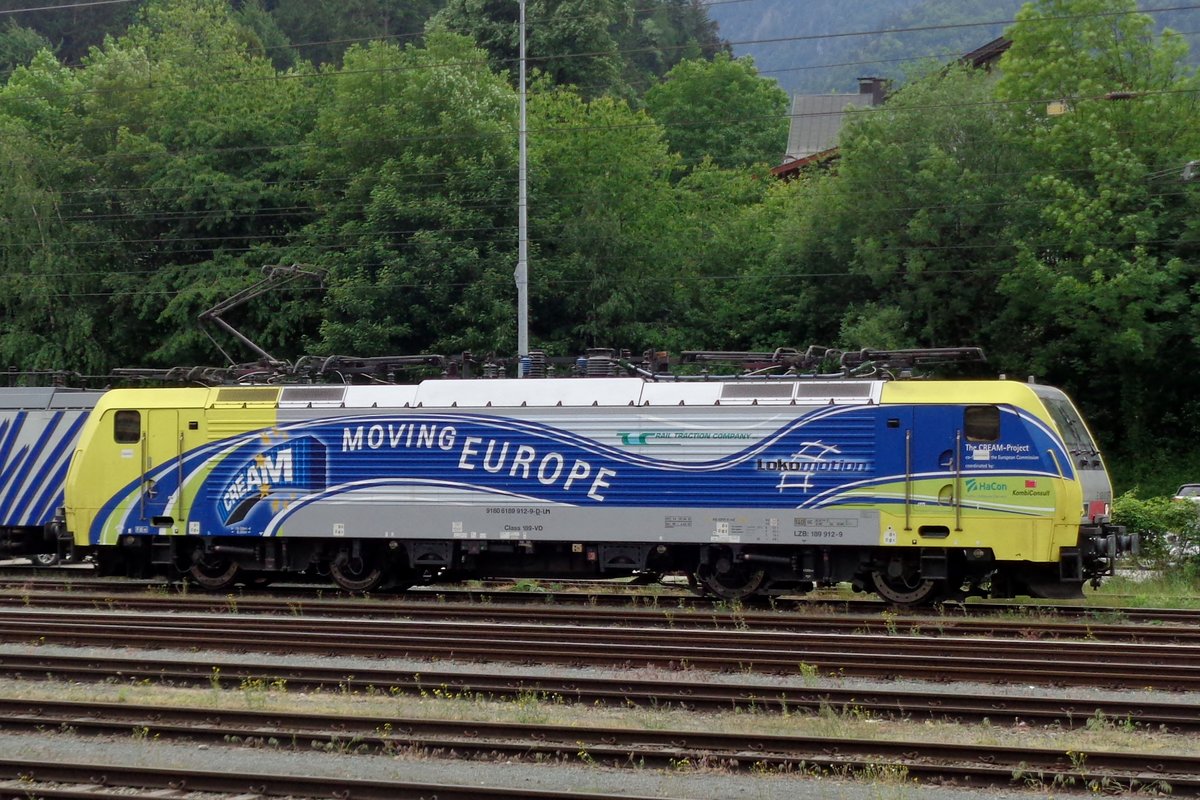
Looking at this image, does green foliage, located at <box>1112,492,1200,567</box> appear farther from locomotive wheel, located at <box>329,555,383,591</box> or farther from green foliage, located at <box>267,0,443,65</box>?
green foliage, located at <box>267,0,443,65</box>

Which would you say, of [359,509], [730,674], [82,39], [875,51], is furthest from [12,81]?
[875,51]

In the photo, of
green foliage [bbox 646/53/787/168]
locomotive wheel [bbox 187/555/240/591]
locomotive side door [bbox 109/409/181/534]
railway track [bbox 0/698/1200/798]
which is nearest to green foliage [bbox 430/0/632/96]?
green foliage [bbox 646/53/787/168]

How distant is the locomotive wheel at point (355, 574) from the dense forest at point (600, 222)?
15068mm

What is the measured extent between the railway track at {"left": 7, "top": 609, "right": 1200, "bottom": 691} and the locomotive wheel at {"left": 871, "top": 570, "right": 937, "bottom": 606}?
2.68 meters

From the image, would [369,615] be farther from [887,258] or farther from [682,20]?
[682,20]

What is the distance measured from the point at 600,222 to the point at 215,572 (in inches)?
782

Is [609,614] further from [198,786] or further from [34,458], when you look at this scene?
[34,458]

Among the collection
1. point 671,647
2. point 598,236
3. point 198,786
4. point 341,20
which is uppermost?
point 341,20

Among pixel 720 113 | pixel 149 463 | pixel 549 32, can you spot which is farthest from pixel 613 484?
pixel 720 113

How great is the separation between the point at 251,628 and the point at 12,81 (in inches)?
1582

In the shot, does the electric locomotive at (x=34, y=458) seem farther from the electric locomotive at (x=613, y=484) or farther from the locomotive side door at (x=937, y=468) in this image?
the locomotive side door at (x=937, y=468)

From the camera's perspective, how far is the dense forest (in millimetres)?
32344

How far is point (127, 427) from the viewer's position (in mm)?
20859

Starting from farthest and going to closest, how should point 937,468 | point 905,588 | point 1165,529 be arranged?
point 1165,529, point 905,588, point 937,468
